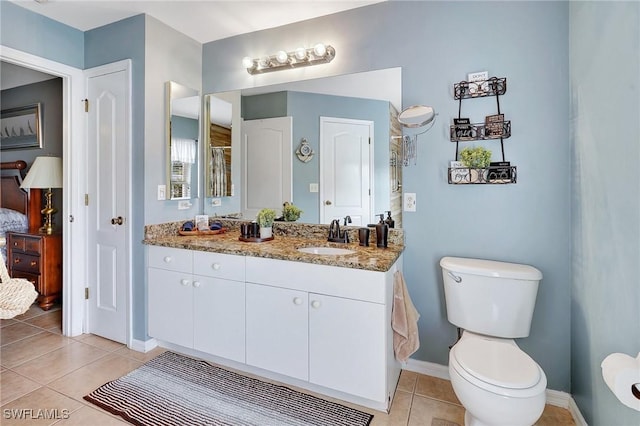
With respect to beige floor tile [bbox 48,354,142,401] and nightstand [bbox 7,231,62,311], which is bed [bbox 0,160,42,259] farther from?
beige floor tile [bbox 48,354,142,401]

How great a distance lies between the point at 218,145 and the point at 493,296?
2309mm

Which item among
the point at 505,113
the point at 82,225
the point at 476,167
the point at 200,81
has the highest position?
the point at 200,81

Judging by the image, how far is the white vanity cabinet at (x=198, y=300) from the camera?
79.3 inches

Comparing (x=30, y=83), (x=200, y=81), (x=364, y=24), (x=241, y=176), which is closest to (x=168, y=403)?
(x=241, y=176)

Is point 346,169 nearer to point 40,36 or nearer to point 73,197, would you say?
point 73,197

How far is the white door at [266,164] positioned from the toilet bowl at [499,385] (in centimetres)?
156

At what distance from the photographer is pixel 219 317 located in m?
2.07

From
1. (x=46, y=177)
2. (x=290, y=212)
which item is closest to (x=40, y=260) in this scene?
(x=46, y=177)

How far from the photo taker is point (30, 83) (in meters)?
3.43

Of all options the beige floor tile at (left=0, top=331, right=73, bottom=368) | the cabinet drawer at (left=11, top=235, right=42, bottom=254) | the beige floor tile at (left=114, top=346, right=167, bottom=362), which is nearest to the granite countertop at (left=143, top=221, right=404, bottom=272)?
the beige floor tile at (left=114, top=346, right=167, bottom=362)

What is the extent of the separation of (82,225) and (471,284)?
291 centimetres

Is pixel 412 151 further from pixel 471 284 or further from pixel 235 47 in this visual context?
pixel 235 47

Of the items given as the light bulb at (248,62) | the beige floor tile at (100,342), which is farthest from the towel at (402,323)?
the beige floor tile at (100,342)

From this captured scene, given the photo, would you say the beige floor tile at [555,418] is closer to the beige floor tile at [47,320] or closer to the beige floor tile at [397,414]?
the beige floor tile at [397,414]
